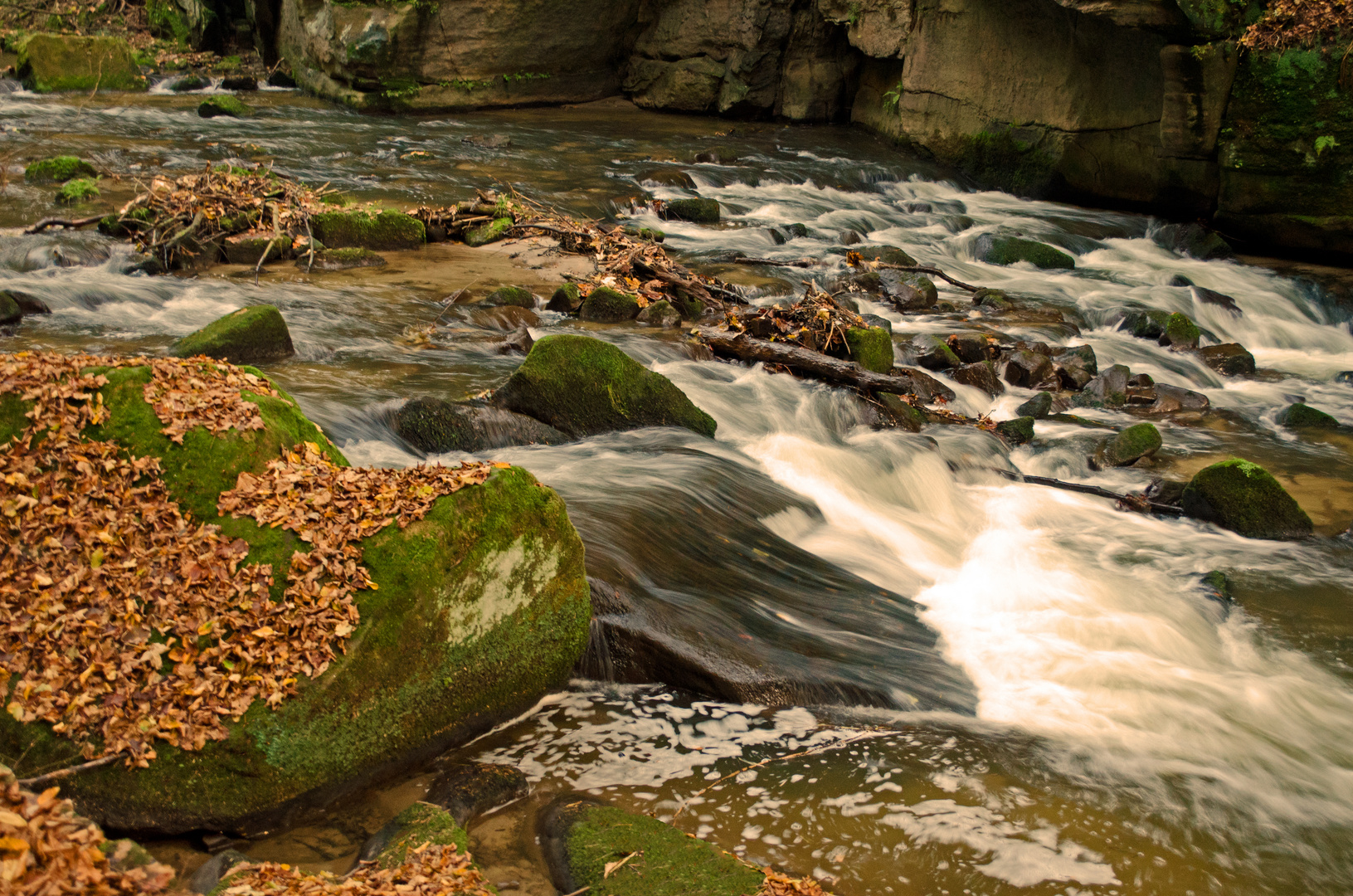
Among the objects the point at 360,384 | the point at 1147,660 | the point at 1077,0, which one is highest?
the point at 1077,0

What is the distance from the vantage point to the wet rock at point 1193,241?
559 inches

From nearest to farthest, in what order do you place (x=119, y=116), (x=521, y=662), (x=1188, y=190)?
(x=521, y=662), (x=1188, y=190), (x=119, y=116)

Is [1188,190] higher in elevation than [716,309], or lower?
higher

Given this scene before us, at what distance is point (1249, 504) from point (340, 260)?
8591mm

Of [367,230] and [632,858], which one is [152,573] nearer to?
[632,858]

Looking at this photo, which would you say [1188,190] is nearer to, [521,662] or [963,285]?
[963,285]

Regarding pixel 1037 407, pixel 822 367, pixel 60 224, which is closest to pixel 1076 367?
pixel 1037 407

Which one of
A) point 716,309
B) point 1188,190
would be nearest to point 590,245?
point 716,309

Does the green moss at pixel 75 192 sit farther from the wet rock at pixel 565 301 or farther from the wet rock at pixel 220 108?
the wet rock at pixel 220 108

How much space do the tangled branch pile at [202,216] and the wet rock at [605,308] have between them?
10.9 feet

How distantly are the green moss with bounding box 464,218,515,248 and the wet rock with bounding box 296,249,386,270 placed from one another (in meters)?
1.30

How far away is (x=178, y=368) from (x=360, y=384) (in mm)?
2978

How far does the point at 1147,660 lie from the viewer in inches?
214

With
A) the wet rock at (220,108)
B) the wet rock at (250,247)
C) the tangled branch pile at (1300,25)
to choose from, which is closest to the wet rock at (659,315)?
the wet rock at (250,247)
